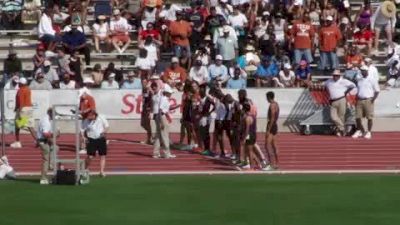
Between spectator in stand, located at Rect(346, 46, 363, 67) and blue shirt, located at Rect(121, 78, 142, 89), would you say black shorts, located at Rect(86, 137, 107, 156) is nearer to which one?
blue shirt, located at Rect(121, 78, 142, 89)

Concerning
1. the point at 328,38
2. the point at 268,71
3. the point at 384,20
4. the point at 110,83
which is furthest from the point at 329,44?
the point at 110,83

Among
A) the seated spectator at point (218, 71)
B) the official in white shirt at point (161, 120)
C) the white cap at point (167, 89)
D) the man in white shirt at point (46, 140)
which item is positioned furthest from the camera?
the seated spectator at point (218, 71)

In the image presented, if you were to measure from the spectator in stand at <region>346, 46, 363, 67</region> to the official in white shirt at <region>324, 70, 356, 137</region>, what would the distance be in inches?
48.8

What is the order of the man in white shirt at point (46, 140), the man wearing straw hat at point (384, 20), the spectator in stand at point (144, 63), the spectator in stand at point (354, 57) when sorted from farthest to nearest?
1. the man wearing straw hat at point (384, 20)
2. the spectator in stand at point (144, 63)
3. the spectator in stand at point (354, 57)
4. the man in white shirt at point (46, 140)

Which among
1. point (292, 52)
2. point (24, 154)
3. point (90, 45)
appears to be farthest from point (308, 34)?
point (24, 154)

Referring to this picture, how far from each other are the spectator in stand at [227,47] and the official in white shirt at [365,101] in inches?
156

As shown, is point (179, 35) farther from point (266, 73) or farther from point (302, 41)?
point (302, 41)

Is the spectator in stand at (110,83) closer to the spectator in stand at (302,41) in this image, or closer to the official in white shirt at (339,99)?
the spectator in stand at (302,41)

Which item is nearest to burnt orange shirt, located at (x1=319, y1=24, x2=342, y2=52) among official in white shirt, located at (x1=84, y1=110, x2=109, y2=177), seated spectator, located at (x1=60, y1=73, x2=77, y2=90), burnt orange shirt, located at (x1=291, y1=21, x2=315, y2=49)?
burnt orange shirt, located at (x1=291, y1=21, x2=315, y2=49)

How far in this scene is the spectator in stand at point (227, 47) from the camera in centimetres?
3634

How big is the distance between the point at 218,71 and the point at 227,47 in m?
1.32

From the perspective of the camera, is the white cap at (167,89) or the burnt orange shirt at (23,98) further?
the burnt orange shirt at (23,98)

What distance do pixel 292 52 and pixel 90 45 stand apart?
17.5 ft

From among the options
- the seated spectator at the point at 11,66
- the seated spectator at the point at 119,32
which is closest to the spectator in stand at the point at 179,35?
the seated spectator at the point at 119,32
